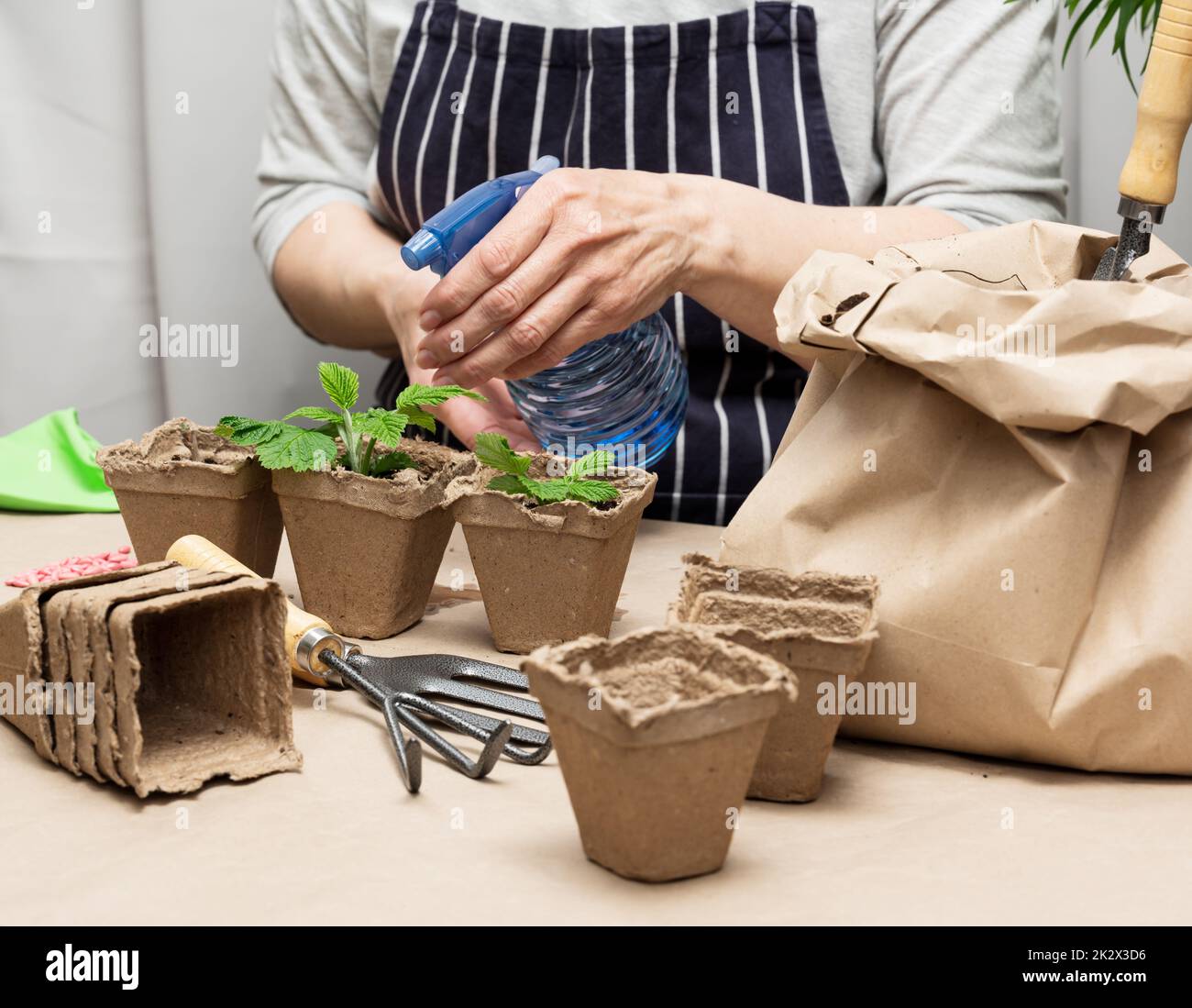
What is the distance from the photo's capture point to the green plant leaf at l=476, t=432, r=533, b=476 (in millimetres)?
885

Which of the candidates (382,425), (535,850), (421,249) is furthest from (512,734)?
(421,249)

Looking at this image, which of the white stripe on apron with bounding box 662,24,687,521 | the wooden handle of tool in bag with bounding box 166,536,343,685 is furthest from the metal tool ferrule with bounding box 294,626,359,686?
the white stripe on apron with bounding box 662,24,687,521

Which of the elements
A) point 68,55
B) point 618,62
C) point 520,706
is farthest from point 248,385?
point 520,706

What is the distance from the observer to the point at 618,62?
1348mm

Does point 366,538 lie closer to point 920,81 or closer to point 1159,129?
point 1159,129

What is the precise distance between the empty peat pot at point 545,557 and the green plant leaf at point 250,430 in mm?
147

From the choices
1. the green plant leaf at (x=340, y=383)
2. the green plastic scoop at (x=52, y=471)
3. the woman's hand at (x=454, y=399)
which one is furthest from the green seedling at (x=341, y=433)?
the green plastic scoop at (x=52, y=471)

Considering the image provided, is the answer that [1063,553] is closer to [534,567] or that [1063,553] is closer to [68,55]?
[534,567]

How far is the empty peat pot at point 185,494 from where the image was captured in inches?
36.6

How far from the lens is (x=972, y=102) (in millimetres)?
1290

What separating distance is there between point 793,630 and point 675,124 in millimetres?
847

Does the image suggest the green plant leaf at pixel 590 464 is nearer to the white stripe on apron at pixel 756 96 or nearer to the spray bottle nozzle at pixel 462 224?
the spray bottle nozzle at pixel 462 224

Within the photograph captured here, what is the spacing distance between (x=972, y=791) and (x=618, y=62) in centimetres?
92

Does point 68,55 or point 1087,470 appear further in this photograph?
point 68,55
